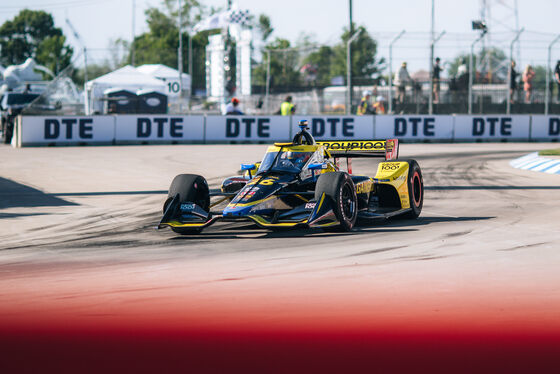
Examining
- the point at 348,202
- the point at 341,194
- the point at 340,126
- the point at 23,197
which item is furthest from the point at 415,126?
the point at 341,194

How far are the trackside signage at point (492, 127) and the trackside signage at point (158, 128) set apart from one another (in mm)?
9820

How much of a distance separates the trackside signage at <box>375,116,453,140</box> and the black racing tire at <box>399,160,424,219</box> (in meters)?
18.6

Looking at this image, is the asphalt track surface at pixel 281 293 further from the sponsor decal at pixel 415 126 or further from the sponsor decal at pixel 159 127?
the sponsor decal at pixel 415 126

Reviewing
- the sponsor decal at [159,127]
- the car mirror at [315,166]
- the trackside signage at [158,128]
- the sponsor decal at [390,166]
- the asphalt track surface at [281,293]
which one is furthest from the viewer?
the sponsor decal at [159,127]

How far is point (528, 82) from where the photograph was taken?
3070 centimetres

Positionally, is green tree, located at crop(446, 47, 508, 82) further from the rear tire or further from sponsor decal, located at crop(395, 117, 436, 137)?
the rear tire

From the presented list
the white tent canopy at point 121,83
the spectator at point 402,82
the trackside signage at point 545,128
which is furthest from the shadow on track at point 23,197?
the white tent canopy at point 121,83

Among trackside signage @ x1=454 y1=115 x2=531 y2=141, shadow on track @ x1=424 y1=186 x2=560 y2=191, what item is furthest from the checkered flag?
shadow on track @ x1=424 y1=186 x2=560 y2=191

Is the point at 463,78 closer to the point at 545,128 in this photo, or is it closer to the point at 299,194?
the point at 545,128

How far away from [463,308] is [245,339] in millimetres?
1614

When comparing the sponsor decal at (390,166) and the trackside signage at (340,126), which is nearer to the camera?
the sponsor decal at (390,166)

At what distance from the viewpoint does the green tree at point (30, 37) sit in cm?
9819

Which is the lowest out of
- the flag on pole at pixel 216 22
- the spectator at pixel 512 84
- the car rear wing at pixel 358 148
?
the car rear wing at pixel 358 148

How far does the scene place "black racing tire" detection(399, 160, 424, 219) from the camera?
1020 centimetres
